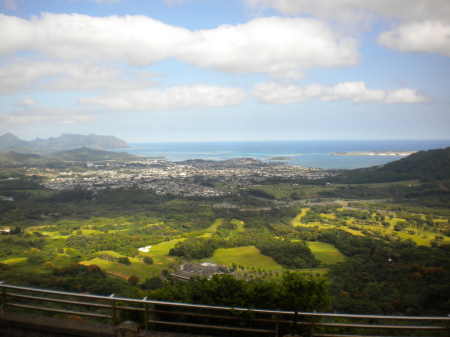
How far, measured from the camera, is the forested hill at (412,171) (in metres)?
44.7

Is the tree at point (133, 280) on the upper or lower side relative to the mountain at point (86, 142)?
lower

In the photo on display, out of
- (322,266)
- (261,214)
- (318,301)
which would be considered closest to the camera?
(318,301)

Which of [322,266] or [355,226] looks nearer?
[322,266]

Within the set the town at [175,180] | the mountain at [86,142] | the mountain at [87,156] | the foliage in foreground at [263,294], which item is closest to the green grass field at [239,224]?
the town at [175,180]

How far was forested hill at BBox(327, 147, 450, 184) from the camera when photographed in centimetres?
4466

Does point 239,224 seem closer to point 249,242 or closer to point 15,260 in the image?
point 249,242

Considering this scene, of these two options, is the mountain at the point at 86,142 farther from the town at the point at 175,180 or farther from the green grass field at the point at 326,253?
the green grass field at the point at 326,253

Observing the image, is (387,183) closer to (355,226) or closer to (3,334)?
(355,226)

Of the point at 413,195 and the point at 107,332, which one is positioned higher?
the point at 107,332

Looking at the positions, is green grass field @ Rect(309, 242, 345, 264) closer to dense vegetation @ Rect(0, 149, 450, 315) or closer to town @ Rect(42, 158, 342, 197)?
dense vegetation @ Rect(0, 149, 450, 315)

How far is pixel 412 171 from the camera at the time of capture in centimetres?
4841

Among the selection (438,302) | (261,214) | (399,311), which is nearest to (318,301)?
(399,311)

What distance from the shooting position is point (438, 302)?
34.8 ft

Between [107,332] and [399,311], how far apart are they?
11.1 meters
